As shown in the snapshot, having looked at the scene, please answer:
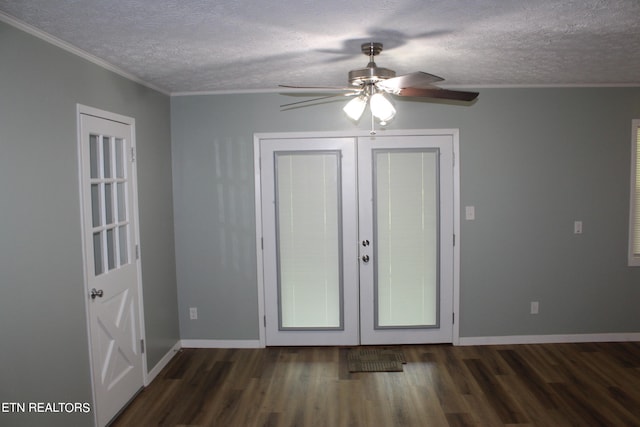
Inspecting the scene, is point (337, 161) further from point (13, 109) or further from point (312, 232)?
point (13, 109)

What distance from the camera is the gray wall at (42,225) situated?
81.5 inches

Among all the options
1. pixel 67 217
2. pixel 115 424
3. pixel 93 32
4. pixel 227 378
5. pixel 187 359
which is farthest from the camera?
pixel 187 359

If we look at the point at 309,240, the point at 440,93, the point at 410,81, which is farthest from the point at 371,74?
the point at 309,240

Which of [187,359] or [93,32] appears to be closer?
[93,32]

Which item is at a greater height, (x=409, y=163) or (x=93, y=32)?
(x=93, y=32)

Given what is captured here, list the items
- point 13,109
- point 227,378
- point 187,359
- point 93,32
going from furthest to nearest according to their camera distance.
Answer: point 187,359 < point 227,378 < point 93,32 < point 13,109

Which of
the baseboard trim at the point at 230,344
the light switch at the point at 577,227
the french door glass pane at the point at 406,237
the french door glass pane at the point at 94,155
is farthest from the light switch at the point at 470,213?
the french door glass pane at the point at 94,155

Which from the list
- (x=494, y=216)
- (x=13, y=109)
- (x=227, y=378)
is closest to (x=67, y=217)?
(x=13, y=109)

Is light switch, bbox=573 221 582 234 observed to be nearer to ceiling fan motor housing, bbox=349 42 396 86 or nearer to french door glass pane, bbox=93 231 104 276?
ceiling fan motor housing, bbox=349 42 396 86

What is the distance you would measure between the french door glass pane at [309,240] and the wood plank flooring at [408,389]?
14.4 inches

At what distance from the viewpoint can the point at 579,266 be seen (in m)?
4.15

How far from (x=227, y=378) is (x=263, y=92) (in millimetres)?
2510

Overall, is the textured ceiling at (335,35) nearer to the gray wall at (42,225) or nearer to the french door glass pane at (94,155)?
the gray wall at (42,225)

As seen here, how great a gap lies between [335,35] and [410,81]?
19.3 inches
